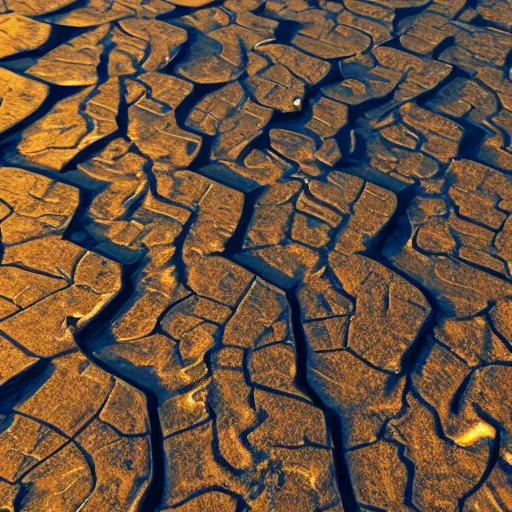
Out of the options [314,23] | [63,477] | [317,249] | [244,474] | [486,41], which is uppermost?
[486,41]

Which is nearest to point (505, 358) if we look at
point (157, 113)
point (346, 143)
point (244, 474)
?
point (244, 474)

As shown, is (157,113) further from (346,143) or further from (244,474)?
(244,474)

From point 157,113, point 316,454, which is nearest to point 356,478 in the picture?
point 316,454

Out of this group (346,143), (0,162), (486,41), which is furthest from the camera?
(486,41)

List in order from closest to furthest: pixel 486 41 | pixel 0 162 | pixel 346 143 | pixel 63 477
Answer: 1. pixel 63 477
2. pixel 0 162
3. pixel 346 143
4. pixel 486 41

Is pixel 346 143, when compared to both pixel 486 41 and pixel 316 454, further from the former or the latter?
pixel 316 454

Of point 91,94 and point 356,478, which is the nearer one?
point 356,478

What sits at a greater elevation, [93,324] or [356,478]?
[356,478]
